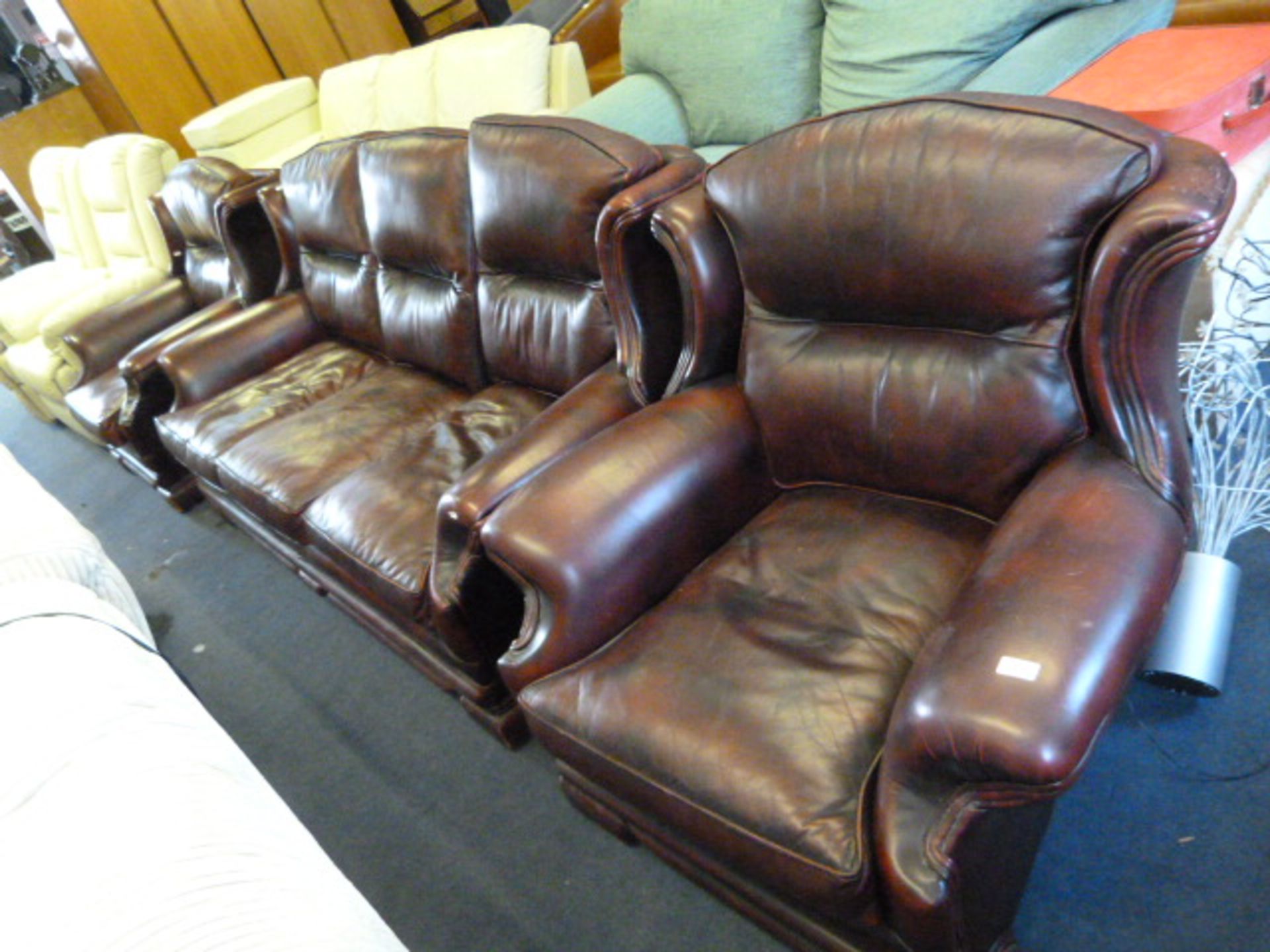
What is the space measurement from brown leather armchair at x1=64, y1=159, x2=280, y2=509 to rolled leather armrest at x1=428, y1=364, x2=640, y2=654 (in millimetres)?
1788

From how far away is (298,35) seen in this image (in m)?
5.45

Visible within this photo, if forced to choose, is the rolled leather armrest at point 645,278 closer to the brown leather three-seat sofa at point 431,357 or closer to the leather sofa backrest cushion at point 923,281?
the brown leather three-seat sofa at point 431,357

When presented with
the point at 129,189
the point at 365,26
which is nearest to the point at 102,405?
the point at 129,189

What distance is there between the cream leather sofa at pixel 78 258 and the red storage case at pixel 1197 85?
3418 millimetres

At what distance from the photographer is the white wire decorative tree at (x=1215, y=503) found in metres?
1.29

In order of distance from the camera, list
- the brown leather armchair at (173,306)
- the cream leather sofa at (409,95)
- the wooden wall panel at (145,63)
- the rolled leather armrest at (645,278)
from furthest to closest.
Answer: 1. the wooden wall panel at (145,63)
2. the cream leather sofa at (409,95)
3. the brown leather armchair at (173,306)
4. the rolled leather armrest at (645,278)

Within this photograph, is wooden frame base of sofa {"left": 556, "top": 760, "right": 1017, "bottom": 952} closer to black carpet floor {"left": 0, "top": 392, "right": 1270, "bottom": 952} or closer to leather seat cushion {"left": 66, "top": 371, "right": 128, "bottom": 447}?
black carpet floor {"left": 0, "top": 392, "right": 1270, "bottom": 952}

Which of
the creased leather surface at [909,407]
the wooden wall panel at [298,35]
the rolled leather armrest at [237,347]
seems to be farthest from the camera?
the wooden wall panel at [298,35]

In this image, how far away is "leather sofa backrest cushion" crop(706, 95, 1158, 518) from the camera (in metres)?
0.97

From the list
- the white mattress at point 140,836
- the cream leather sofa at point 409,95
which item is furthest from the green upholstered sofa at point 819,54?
the white mattress at point 140,836

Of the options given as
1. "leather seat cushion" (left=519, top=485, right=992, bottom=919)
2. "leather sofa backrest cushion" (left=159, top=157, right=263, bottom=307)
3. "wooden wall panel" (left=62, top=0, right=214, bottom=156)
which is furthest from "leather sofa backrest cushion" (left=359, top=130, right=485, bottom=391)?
"wooden wall panel" (left=62, top=0, right=214, bottom=156)

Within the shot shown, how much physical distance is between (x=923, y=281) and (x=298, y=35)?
19.4 feet

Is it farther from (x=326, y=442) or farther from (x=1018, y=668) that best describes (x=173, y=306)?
(x=1018, y=668)

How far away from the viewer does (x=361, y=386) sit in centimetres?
231
